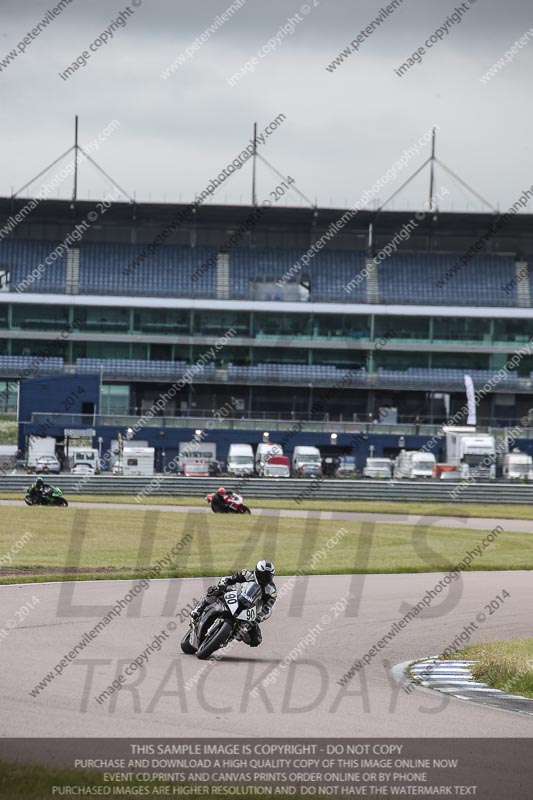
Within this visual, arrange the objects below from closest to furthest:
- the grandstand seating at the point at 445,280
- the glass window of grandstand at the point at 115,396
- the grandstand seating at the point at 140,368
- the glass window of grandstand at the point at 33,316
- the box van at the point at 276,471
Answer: the box van at the point at 276,471 → the grandstand seating at the point at 140,368 → the glass window of grandstand at the point at 115,396 → the glass window of grandstand at the point at 33,316 → the grandstand seating at the point at 445,280

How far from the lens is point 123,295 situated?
8050 centimetres

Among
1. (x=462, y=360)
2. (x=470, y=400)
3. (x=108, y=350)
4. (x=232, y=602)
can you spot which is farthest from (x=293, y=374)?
(x=232, y=602)

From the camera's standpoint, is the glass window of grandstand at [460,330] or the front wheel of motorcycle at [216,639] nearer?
the front wheel of motorcycle at [216,639]

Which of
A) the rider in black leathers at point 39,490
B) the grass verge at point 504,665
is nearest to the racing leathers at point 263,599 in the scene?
the grass verge at point 504,665

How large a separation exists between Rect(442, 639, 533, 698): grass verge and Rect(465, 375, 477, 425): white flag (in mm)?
58167

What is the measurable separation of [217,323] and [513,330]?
19.8m

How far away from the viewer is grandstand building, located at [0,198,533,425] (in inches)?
3130

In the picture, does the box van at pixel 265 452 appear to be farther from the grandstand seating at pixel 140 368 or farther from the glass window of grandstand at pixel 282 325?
the glass window of grandstand at pixel 282 325

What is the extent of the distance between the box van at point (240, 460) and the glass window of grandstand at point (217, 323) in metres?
15.8

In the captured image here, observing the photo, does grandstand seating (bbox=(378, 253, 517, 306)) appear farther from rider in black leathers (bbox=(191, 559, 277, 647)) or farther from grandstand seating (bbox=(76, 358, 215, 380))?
rider in black leathers (bbox=(191, 559, 277, 647))

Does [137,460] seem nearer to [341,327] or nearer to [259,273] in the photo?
[341,327]

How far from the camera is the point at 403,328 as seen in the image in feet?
266

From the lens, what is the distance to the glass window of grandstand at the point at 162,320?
3179 inches

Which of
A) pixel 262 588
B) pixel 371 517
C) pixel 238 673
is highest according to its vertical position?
pixel 262 588
